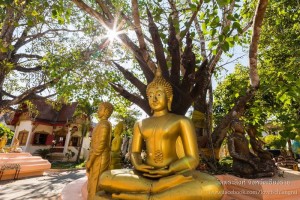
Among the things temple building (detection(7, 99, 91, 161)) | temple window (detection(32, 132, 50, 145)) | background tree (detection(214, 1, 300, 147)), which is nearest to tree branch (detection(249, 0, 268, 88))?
background tree (detection(214, 1, 300, 147))

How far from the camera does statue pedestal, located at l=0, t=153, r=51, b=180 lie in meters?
9.00

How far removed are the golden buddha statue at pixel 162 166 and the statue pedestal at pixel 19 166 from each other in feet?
27.3

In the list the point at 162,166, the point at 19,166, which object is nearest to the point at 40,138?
the point at 19,166

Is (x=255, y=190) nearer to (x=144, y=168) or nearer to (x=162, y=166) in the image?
(x=162, y=166)

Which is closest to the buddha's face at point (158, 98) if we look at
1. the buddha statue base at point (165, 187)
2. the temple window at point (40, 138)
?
the buddha statue base at point (165, 187)

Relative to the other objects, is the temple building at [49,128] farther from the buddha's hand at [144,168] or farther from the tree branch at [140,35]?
the buddha's hand at [144,168]

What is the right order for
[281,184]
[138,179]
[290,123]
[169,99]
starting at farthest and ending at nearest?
1. [281,184]
2. [290,123]
3. [169,99]
4. [138,179]

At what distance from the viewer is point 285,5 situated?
221 inches

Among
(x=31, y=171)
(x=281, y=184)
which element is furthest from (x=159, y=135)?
(x=31, y=171)

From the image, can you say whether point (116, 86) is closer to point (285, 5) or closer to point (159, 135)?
point (159, 135)

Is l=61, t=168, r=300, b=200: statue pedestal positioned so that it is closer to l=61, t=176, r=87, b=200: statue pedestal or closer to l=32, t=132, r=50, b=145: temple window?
l=61, t=176, r=87, b=200: statue pedestal

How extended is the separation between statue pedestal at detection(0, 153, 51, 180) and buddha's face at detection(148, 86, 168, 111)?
27.9 ft

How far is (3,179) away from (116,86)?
306 inches

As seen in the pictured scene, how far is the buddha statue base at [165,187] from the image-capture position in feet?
6.90
